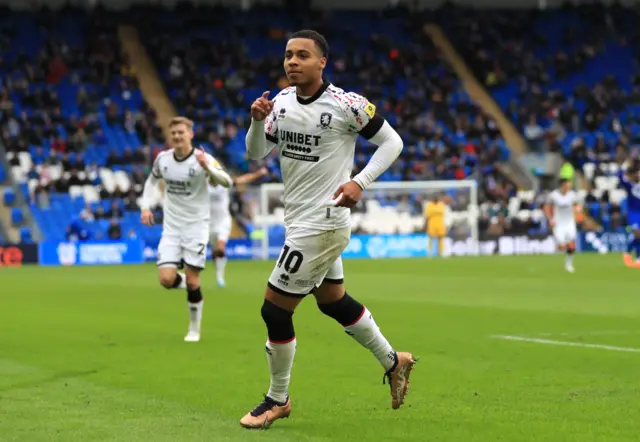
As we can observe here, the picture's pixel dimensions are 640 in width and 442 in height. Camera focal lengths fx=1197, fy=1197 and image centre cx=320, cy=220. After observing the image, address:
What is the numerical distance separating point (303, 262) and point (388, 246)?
35.1 m

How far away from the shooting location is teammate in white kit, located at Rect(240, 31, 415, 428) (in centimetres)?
786

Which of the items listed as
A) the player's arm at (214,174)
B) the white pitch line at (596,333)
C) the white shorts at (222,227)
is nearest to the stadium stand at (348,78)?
the white shorts at (222,227)

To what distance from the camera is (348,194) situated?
7.53m

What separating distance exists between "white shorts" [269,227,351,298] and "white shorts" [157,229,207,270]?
6310 millimetres

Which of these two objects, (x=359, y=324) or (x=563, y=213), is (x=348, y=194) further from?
(x=563, y=213)

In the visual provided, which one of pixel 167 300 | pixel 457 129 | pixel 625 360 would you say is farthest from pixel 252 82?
pixel 625 360

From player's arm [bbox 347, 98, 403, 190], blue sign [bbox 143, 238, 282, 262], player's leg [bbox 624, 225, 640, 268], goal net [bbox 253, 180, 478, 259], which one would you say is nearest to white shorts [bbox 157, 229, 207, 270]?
player's arm [bbox 347, 98, 403, 190]

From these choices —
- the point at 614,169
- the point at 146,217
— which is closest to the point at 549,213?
the point at 614,169

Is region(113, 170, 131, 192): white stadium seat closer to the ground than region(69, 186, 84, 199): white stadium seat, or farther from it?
farther from it

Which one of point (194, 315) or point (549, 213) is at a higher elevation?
point (194, 315)

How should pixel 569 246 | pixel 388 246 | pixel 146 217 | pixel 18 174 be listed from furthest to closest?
pixel 388 246 → pixel 18 174 → pixel 569 246 → pixel 146 217

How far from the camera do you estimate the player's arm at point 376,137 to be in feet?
25.8

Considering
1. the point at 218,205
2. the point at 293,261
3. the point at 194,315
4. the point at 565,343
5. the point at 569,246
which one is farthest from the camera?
the point at 569,246

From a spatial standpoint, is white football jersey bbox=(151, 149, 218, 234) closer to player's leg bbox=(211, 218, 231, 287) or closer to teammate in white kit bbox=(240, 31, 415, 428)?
teammate in white kit bbox=(240, 31, 415, 428)
